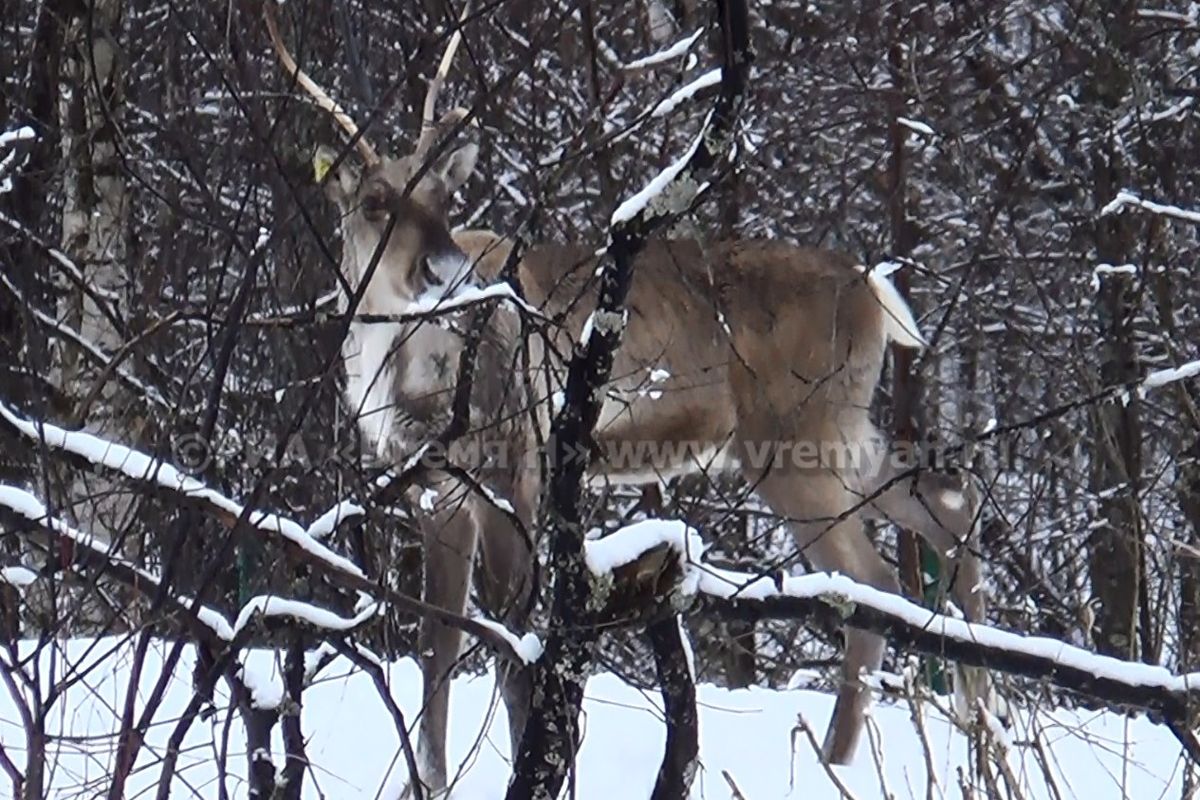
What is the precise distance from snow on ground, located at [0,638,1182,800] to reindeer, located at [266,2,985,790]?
0.97 feet

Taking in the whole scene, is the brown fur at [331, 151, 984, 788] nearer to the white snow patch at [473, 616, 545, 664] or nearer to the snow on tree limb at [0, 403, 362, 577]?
the white snow patch at [473, 616, 545, 664]

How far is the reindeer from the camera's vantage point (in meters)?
4.70

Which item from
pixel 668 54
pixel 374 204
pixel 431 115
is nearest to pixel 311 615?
pixel 668 54

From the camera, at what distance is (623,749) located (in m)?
3.87

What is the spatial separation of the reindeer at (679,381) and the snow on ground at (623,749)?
0.97ft

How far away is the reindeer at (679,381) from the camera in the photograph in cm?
470

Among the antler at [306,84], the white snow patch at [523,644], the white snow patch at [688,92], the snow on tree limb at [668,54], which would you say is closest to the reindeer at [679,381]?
the antler at [306,84]

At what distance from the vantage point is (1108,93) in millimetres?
8156

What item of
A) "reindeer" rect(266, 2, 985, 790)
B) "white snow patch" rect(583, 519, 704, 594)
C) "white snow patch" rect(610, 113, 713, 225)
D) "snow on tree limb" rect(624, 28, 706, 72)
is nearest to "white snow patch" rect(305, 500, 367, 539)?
"white snow patch" rect(583, 519, 704, 594)

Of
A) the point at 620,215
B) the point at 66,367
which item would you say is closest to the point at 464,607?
the point at 66,367

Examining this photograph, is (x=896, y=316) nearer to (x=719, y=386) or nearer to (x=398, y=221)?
(x=719, y=386)

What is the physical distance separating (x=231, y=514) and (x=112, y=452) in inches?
8.2

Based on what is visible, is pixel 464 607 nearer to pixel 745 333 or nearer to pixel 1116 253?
pixel 745 333

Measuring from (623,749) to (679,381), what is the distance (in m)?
2.01
